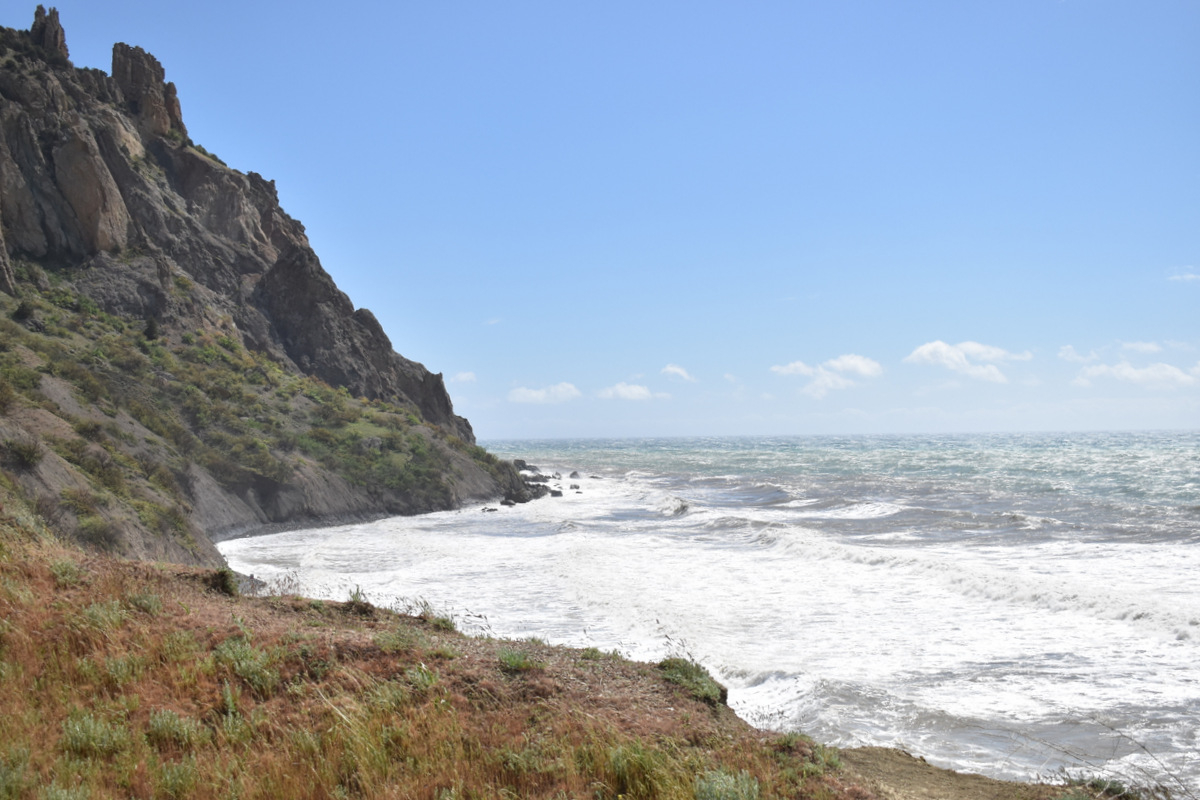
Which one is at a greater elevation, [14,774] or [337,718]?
[14,774]

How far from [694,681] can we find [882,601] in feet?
36.2

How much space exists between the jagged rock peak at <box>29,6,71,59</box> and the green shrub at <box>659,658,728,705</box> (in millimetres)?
57627

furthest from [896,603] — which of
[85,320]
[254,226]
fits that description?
[254,226]

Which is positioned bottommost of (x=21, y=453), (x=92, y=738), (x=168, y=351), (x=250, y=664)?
(x=92, y=738)

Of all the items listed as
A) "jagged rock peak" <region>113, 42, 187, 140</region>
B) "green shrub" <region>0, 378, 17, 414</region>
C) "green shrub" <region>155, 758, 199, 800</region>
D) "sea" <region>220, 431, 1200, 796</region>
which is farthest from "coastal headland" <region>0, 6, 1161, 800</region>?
"jagged rock peak" <region>113, 42, 187, 140</region>

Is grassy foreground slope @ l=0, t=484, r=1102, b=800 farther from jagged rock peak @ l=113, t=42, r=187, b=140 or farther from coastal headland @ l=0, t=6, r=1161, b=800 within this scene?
jagged rock peak @ l=113, t=42, r=187, b=140

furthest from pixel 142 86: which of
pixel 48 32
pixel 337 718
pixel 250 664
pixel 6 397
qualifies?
pixel 337 718

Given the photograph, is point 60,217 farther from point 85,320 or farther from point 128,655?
point 128,655

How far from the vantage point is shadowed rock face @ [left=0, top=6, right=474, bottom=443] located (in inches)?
1463

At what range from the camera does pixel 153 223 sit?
1838 inches

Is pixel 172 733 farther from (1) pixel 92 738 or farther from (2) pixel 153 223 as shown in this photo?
A: (2) pixel 153 223

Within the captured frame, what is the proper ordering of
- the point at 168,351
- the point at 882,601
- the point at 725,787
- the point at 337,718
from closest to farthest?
the point at 725,787 < the point at 337,718 < the point at 882,601 < the point at 168,351

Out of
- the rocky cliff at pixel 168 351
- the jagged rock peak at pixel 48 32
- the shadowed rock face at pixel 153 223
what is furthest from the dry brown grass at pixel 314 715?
the jagged rock peak at pixel 48 32

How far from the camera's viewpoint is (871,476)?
60031 mm
